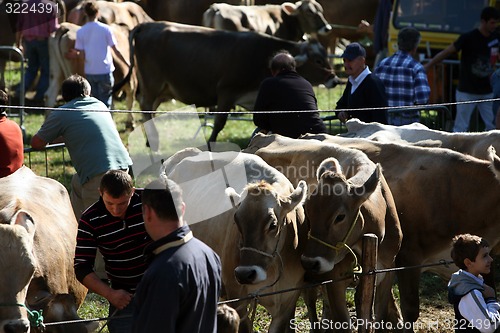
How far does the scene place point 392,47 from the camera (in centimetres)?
1602

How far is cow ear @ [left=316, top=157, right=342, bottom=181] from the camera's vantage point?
7062 mm

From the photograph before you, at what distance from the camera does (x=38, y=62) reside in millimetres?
17812

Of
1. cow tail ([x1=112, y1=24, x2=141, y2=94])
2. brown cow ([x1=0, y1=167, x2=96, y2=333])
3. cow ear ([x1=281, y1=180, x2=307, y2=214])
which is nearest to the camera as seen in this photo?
brown cow ([x1=0, y1=167, x2=96, y2=333])

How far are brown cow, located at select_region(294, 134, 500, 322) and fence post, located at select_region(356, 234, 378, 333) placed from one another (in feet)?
4.01

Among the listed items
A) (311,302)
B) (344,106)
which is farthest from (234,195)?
(344,106)

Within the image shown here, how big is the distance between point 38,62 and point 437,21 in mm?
7277

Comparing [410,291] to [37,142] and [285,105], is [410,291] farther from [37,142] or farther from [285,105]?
[37,142]

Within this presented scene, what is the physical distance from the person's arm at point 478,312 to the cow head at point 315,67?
9674 millimetres

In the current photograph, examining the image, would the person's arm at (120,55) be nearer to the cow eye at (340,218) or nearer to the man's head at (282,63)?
the man's head at (282,63)

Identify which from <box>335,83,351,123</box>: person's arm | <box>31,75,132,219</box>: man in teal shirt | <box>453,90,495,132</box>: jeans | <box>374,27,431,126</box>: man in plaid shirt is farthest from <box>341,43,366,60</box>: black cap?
<box>453,90,495,132</box>: jeans

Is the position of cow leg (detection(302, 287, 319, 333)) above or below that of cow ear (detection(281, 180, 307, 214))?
below

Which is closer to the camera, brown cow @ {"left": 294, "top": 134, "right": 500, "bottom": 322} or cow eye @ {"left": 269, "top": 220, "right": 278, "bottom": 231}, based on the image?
cow eye @ {"left": 269, "top": 220, "right": 278, "bottom": 231}

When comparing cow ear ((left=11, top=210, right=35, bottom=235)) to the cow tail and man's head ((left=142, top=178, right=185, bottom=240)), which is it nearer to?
man's head ((left=142, top=178, right=185, bottom=240))

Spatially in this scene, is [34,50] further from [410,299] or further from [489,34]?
[410,299]
